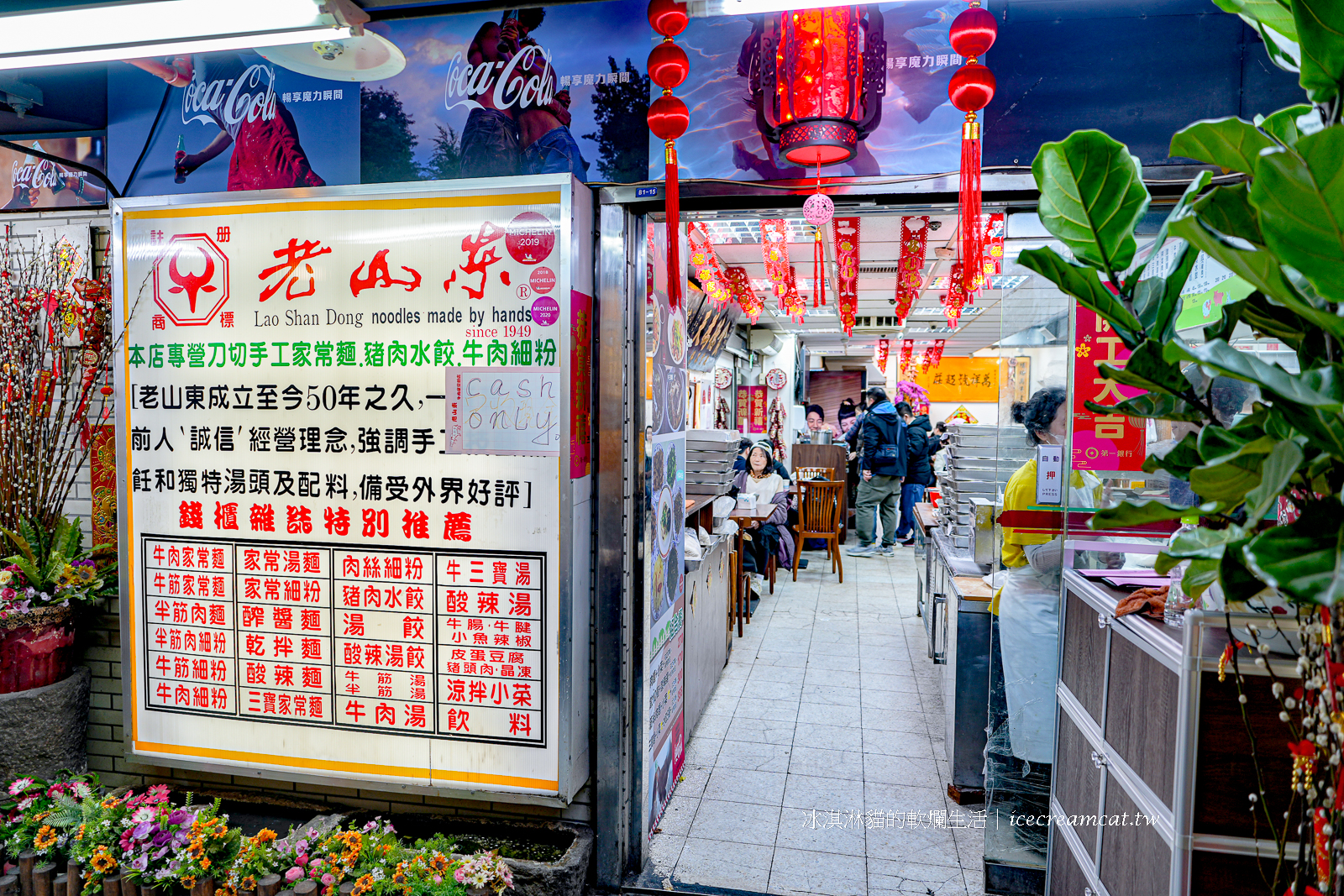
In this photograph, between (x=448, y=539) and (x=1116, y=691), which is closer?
(x=1116, y=691)

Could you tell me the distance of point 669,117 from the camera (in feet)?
7.43

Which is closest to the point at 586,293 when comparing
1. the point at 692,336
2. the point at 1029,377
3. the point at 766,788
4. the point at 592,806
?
the point at 1029,377

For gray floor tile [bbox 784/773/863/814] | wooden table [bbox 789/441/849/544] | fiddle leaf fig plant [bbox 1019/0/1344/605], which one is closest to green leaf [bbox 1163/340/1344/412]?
fiddle leaf fig plant [bbox 1019/0/1344/605]

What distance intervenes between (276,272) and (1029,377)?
8.90 ft

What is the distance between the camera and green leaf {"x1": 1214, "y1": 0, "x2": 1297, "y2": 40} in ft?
3.37

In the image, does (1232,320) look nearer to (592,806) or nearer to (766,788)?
(592,806)

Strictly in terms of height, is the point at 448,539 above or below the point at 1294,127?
below

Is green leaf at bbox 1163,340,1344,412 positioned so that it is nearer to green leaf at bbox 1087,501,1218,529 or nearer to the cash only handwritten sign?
green leaf at bbox 1087,501,1218,529

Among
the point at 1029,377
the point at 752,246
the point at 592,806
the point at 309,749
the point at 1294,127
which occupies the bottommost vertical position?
the point at 592,806

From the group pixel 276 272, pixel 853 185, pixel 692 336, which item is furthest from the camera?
pixel 692 336

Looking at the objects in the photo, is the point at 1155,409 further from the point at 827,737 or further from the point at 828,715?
the point at 828,715

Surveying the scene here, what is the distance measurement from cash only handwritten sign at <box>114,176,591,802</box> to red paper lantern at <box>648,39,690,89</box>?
46 cm

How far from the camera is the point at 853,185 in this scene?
241 centimetres

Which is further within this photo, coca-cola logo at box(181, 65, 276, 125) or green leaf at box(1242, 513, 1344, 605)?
coca-cola logo at box(181, 65, 276, 125)
